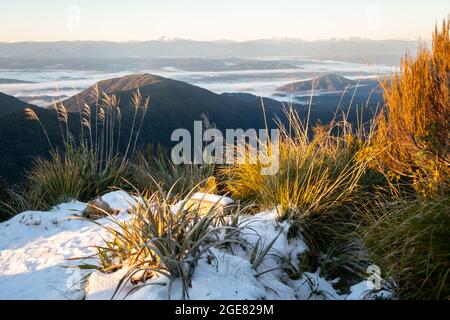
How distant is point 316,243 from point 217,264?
1.37m

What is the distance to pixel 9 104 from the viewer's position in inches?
2287

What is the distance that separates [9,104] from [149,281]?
201ft

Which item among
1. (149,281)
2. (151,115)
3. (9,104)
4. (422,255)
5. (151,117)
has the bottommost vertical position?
(151,117)

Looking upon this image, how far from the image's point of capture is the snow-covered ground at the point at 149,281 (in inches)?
125

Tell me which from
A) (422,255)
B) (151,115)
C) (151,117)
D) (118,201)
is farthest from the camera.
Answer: (151,115)

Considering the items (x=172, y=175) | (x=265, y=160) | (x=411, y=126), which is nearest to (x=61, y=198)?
(x=172, y=175)

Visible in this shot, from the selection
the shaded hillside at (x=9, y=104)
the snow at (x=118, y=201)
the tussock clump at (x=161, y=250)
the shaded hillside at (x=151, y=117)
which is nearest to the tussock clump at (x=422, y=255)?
the tussock clump at (x=161, y=250)

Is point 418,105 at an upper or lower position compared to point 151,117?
upper

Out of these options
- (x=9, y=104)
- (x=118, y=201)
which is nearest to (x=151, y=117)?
(x=9, y=104)

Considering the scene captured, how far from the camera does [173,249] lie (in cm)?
323

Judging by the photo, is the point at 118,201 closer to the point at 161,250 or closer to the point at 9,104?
the point at 161,250

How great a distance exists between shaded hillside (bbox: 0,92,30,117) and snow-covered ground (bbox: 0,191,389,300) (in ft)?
182

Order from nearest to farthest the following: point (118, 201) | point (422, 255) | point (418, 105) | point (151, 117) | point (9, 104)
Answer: point (422, 255)
point (418, 105)
point (118, 201)
point (151, 117)
point (9, 104)
